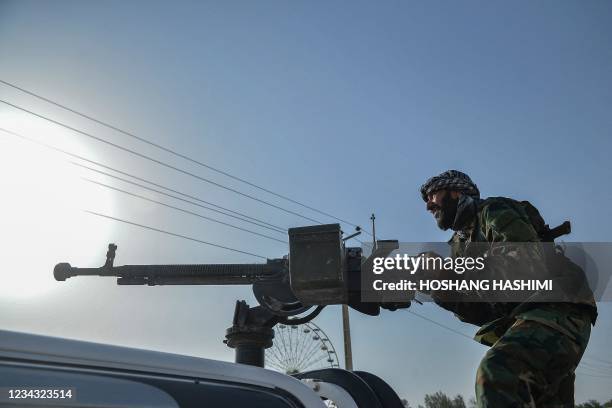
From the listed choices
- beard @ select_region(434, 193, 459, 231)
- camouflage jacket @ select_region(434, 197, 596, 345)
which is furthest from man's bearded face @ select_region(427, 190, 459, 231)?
camouflage jacket @ select_region(434, 197, 596, 345)

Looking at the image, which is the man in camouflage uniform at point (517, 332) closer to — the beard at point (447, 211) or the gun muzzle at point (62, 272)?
the beard at point (447, 211)

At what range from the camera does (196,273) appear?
12.1 feet

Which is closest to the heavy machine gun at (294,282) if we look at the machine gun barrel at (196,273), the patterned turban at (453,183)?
the machine gun barrel at (196,273)

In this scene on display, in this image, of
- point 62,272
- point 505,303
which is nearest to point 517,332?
point 505,303

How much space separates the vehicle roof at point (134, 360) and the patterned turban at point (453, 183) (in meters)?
1.98

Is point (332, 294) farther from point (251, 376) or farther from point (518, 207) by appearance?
point (251, 376)

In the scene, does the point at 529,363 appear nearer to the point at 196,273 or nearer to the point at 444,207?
the point at 444,207

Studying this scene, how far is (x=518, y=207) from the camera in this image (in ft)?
9.32

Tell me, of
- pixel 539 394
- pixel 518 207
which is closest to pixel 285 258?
pixel 518 207

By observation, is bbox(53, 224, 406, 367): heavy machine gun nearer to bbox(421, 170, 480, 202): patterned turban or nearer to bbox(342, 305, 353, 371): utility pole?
bbox(421, 170, 480, 202): patterned turban

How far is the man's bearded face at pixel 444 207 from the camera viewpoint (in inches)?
136

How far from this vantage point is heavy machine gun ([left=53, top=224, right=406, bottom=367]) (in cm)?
286

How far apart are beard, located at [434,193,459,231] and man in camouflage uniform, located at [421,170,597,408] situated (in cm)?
7

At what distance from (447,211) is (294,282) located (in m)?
1.16
